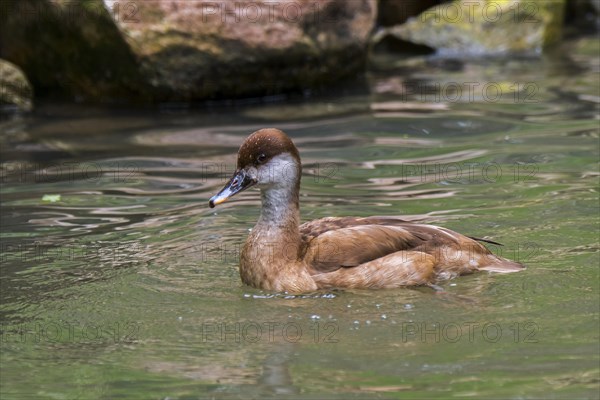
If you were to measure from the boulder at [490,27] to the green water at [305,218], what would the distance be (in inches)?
110

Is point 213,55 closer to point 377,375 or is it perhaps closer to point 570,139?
point 570,139

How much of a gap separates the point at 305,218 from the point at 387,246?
1.79m

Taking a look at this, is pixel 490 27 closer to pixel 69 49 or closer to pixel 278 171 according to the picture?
pixel 69 49

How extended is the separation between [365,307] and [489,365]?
1.22 meters

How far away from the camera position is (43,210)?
31.8 ft

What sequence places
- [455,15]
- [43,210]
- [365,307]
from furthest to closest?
[455,15] → [43,210] → [365,307]

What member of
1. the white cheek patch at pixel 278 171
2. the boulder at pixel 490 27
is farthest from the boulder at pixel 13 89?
the white cheek patch at pixel 278 171

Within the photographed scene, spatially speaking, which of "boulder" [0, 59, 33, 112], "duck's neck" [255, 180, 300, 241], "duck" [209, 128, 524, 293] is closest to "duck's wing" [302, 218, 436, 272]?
"duck" [209, 128, 524, 293]

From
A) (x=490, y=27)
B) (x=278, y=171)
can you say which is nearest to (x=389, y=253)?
(x=278, y=171)

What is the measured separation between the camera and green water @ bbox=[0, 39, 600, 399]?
20.3 ft

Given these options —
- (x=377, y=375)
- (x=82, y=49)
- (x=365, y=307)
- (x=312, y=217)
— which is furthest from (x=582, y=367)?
(x=82, y=49)

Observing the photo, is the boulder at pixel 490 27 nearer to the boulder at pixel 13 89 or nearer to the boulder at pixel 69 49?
the boulder at pixel 69 49

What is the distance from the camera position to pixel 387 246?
7590 millimetres

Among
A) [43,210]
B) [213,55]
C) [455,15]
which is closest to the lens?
[43,210]
